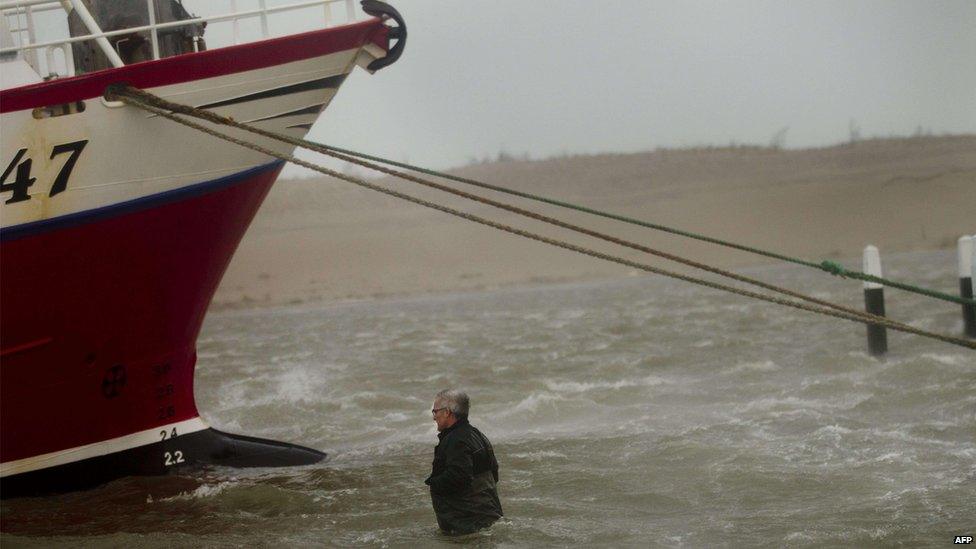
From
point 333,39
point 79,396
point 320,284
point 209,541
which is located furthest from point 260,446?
point 320,284

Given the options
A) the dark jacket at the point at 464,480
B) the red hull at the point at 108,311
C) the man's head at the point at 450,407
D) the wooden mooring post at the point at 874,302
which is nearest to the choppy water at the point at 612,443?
the dark jacket at the point at 464,480

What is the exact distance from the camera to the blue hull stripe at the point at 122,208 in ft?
34.7

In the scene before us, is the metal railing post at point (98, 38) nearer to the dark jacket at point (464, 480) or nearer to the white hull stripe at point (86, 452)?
the white hull stripe at point (86, 452)

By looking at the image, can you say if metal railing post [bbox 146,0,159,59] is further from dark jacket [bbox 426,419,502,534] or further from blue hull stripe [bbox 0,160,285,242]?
dark jacket [bbox 426,419,502,534]

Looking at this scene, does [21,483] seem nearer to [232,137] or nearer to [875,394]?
[232,137]

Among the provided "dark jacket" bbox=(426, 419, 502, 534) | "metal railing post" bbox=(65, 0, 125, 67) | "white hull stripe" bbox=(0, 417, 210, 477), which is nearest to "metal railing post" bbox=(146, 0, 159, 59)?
"metal railing post" bbox=(65, 0, 125, 67)

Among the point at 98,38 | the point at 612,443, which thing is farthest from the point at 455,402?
the point at 612,443

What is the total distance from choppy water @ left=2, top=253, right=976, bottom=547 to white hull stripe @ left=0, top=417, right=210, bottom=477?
1.09ft

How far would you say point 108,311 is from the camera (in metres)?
11.2

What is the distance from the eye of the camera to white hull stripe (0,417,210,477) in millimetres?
11344

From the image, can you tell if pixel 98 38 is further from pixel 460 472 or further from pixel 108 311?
pixel 460 472

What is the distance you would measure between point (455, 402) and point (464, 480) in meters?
0.50

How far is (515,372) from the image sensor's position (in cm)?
1964

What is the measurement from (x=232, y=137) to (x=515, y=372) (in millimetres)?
9467
